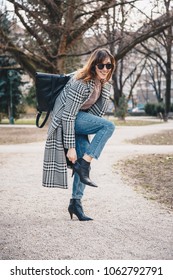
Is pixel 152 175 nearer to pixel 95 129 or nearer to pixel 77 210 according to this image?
pixel 77 210

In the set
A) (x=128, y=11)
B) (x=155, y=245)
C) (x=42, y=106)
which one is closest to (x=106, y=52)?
(x=42, y=106)

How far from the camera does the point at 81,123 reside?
4531 mm

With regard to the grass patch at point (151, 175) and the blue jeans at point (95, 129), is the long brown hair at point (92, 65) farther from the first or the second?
the grass patch at point (151, 175)

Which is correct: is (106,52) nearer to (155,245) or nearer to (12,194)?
(155,245)

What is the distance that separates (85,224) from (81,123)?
102 cm

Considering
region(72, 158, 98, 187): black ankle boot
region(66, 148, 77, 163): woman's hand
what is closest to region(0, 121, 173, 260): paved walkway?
region(72, 158, 98, 187): black ankle boot

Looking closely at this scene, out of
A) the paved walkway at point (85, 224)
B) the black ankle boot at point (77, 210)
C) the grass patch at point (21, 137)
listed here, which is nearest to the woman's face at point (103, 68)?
the black ankle boot at point (77, 210)

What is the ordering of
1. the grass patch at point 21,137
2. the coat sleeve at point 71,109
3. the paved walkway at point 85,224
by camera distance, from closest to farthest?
the paved walkway at point 85,224
the coat sleeve at point 71,109
the grass patch at point 21,137

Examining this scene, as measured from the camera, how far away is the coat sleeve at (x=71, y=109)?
439cm

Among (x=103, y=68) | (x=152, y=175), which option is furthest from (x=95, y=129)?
(x=152, y=175)

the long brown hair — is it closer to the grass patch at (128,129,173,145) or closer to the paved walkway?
the paved walkway

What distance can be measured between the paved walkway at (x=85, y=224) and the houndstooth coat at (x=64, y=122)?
A: 0.53 metres

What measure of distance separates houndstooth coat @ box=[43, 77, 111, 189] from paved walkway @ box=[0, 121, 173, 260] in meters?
0.53
